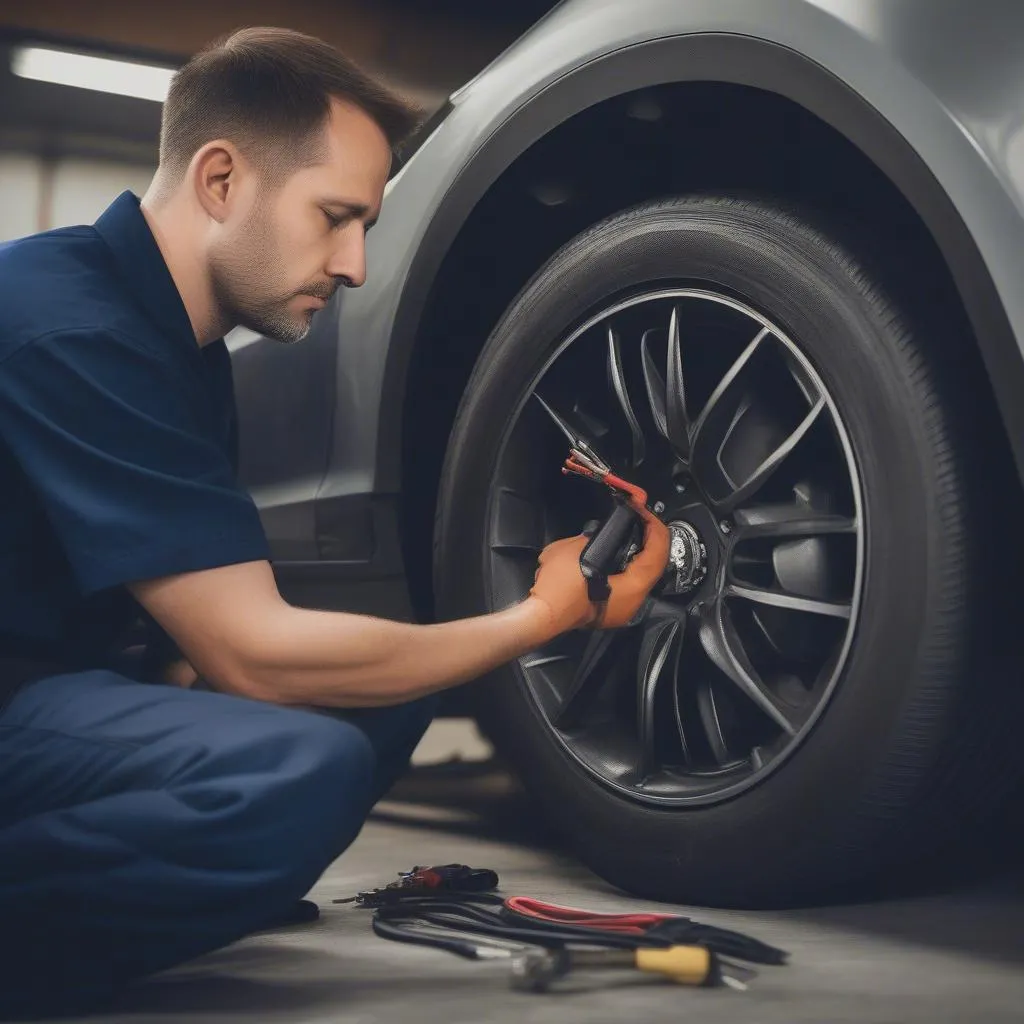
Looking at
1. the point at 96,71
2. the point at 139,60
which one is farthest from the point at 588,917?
the point at 96,71

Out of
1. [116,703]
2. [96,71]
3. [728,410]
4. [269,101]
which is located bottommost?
[116,703]

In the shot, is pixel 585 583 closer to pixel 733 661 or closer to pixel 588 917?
pixel 733 661

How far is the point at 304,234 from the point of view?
4.83 ft

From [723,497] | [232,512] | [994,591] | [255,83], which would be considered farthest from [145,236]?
[994,591]

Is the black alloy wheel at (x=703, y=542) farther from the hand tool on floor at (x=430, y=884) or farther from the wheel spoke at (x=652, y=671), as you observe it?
the hand tool on floor at (x=430, y=884)

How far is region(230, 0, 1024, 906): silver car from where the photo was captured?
4.44ft

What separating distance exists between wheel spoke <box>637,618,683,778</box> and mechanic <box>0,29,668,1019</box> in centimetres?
8

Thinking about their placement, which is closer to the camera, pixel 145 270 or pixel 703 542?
pixel 145 270

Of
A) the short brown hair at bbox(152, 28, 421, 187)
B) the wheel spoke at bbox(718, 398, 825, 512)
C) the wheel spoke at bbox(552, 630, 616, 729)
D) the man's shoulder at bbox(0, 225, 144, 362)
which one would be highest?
the short brown hair at bbox(152, 28, 421, 187)

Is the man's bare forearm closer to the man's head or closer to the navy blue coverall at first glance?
the navy blue coverall

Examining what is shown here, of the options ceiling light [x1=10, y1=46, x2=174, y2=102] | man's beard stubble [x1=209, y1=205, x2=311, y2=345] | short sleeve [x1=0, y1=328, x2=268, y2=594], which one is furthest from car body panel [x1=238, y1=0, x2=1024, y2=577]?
ceiling light [x1=10, y1=46, x2=174, y2=102]

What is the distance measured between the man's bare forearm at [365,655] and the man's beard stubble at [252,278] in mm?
362

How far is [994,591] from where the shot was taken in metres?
1.37

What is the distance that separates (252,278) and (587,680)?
580mm
